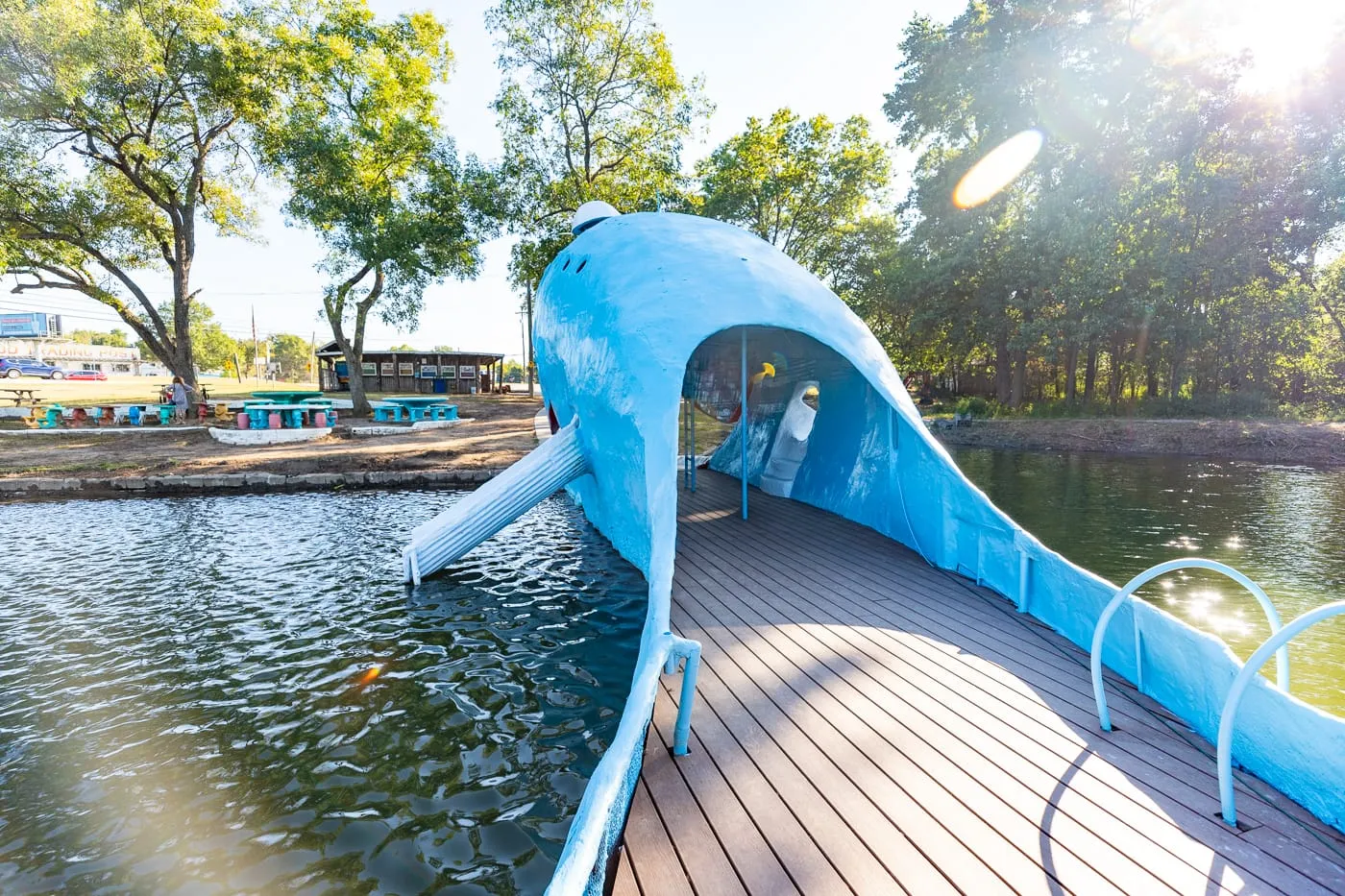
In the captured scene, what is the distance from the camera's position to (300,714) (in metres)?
4.43

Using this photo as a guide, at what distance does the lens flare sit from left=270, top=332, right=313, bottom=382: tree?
99.8 metres

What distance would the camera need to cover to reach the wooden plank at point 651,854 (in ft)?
7.48

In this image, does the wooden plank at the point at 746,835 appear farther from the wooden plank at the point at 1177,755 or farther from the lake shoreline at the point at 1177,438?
the lake shoreline at the point at 1177,438

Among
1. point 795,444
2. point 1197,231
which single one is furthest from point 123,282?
point 1197,231

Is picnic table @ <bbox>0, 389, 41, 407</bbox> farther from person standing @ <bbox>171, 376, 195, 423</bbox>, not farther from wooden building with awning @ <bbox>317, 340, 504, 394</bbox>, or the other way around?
wooden building with awning @ <bbox>317, 340, 504, 394</bbox>

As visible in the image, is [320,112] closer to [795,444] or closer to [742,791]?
[795,444]

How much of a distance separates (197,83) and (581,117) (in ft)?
45.4

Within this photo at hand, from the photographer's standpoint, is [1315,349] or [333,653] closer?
[333,653]

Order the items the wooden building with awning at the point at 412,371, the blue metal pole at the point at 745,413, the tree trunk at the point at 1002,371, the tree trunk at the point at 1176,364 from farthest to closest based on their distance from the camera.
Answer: the wooden building with awning at the point at 412,371 < the tree trunk at the point at 1002,371 < the tree trunk at the point at 1176,364 < the blue metal pole at the point at 745,413

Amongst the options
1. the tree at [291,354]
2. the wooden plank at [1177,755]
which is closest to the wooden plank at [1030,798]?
the wooden plank at [1177,755]

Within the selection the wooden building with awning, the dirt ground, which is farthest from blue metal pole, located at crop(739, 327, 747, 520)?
the wooden building with awning

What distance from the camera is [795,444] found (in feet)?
33.0

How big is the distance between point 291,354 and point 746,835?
4663 inches

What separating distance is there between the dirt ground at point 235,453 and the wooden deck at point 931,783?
39.8ft
